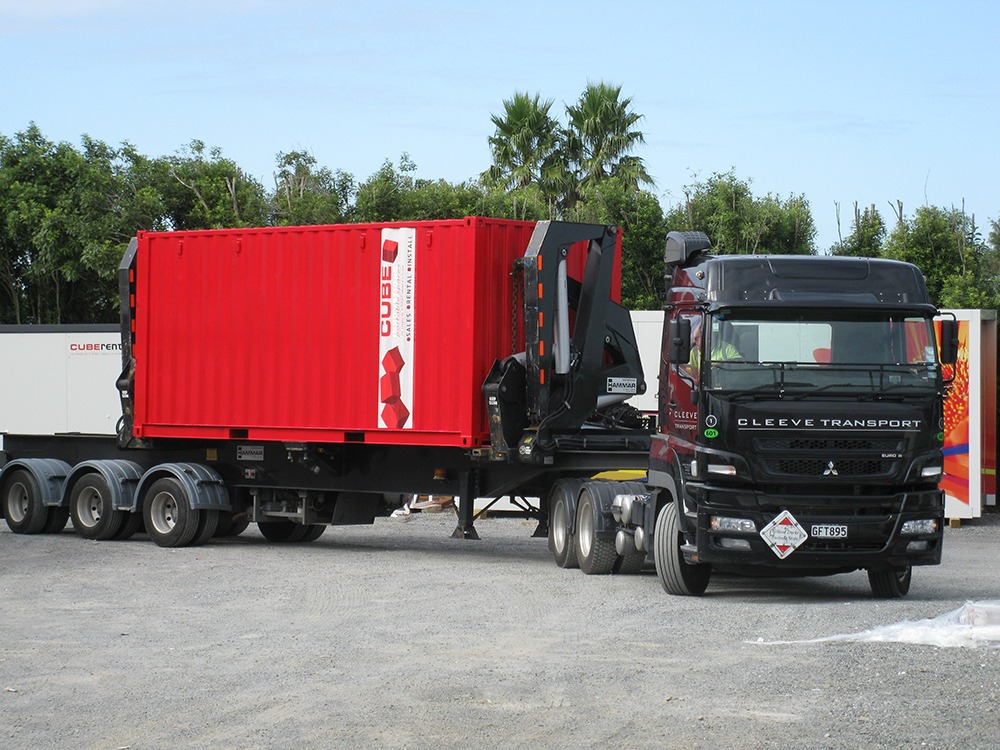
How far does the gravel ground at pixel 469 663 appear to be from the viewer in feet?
24.3

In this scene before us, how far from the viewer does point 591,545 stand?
15.2 meters

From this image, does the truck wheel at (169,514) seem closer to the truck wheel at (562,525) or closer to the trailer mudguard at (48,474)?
the trailer mudguard at (48,474)

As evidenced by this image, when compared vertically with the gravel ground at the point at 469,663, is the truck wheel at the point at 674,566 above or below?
above

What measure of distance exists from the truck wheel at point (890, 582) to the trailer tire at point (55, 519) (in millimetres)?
11785

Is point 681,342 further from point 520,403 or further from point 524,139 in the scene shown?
point 524,139

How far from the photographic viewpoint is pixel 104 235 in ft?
127

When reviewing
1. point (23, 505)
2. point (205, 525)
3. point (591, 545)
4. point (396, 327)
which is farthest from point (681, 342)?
point (23, 505)

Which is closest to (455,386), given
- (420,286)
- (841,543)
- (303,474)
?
(420,286)

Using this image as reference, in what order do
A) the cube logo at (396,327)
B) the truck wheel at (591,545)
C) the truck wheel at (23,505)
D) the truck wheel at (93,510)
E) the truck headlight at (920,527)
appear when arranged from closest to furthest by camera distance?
1. the truck headlight at (920,527)
2. the truck wheel at (591,545)
3. the cube logo at (396,327)
4. the truck wheel at (93,510)
5. the truck wheel at (23,505)

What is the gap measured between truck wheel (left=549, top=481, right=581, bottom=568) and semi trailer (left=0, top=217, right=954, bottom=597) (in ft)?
0.13

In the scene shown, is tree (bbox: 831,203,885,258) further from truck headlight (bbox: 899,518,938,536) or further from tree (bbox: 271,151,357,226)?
truck headlight (bbox: 899,518,938,536)

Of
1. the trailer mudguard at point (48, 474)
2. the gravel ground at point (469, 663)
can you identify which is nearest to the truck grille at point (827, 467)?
the gravel ground at point (469, 663)

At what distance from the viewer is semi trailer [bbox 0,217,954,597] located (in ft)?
40.8

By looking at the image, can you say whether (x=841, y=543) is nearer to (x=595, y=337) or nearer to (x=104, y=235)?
(x=595, y=337)
